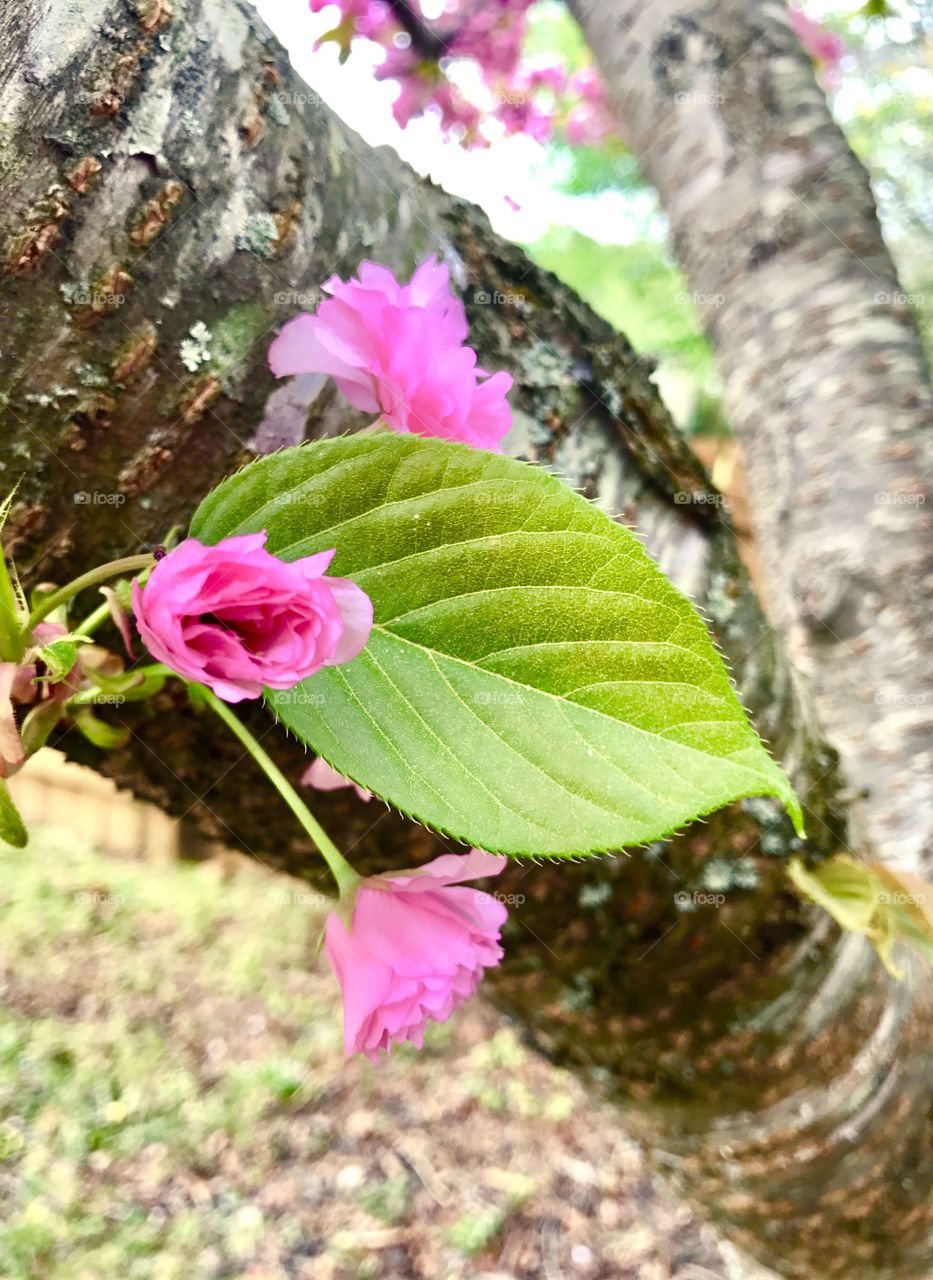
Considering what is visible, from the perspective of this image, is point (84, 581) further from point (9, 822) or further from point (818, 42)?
point (818, 42)

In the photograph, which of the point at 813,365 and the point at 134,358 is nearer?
the point at 134,358

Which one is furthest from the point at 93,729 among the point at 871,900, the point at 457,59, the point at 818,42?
the point at 818,42

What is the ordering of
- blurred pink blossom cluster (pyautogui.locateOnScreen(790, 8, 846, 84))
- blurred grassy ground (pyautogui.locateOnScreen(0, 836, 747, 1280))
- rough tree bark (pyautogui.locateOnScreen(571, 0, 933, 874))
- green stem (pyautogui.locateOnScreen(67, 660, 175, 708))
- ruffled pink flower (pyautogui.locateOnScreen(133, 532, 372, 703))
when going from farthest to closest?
blurred pink blossom cluster (pyautogui.locateOnScreen(790, 8, 846, 84)) → blurred grassy ground (pyautogui.locateOnScreen(0, 836, 747, 1280)) → rough tree bark (pyautogui.locateOnScreen(571, 0, 933, 874)) → green stem (pyautogui.locateOnScreen(67, 660, 175, 708)) → ruffled pink flower (pyautogui.locateOnScreen(133, 532, 372, 703))

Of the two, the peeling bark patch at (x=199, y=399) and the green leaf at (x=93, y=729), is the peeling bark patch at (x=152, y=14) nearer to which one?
the peeling bark patch at (x=199, y=399)

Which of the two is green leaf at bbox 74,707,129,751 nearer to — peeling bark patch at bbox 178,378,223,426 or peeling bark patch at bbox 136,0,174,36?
peeling bark patch at bbox 178,378,223,426

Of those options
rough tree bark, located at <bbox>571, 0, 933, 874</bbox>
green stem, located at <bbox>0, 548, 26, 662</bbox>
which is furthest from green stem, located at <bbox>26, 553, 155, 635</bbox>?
rough tree bark, located at <bbox>571, 0, 933, 874</bbox>

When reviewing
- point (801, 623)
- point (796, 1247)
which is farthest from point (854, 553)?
point (796, 1247)
